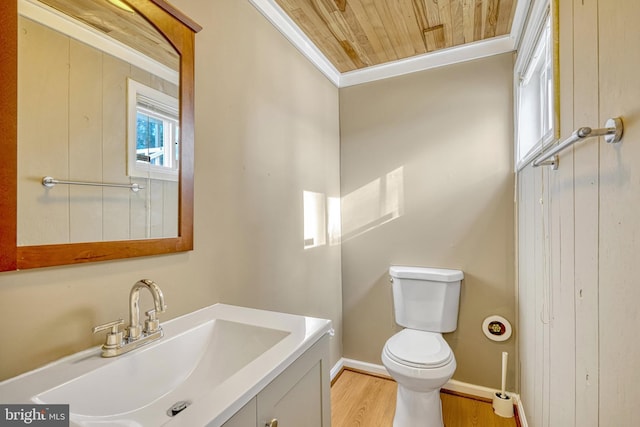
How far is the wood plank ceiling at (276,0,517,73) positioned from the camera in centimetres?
160

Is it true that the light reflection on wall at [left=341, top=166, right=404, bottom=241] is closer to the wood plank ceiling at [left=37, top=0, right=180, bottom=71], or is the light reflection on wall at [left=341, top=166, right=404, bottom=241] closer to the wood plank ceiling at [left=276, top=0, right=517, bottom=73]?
the wood plank ceiling at [left=276, top=0, right=517, bottom=73]

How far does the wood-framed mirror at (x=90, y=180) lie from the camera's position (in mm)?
678

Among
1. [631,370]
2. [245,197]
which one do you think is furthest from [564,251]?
[245,197]

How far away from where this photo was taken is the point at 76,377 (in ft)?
2.23

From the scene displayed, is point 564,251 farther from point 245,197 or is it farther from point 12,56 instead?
point 12,56

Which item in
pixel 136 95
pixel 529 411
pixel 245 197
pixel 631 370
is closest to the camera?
pixel 631 370

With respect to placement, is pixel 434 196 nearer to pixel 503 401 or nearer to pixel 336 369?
pixel 503 401

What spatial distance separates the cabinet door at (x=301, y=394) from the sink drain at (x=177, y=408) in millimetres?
249

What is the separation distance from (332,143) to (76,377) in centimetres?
198

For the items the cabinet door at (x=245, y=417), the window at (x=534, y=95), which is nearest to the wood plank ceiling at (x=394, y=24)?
the window at (x=534, y=95)

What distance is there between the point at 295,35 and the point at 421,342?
1.99 metres

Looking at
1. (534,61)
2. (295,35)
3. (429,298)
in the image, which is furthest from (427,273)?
(295,35)

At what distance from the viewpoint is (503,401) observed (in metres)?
1.83

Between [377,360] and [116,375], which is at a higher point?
[116,375]
